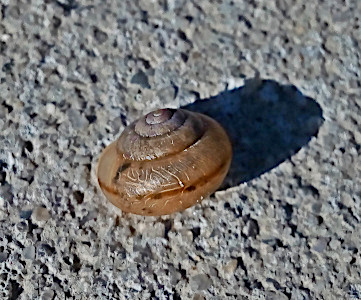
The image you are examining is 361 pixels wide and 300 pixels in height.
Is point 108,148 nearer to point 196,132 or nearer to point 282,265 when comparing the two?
point 196,132

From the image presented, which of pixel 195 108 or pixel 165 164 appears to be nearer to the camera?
pixel 165 164

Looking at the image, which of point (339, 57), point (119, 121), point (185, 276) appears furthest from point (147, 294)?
point (339, 57)

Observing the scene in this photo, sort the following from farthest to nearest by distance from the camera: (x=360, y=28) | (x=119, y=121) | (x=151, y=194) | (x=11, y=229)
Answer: (x=360, y=28) → (x=119, y=121) → (x=11, y=229) → (x=151, y=194)
